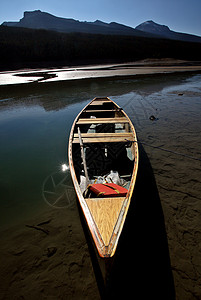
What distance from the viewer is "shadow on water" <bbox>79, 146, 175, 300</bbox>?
2.75 m

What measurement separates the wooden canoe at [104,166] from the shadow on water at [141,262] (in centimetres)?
23

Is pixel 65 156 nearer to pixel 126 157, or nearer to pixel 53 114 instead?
pixel 126 157

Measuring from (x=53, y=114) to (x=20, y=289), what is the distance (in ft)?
38.6

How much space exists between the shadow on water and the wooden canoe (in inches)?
9.2

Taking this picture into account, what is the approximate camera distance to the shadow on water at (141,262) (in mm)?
2746

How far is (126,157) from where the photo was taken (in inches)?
238

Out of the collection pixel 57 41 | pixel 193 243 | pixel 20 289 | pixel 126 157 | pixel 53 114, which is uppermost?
pixel 57 41

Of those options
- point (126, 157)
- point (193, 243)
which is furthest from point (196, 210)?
point (126, 157)

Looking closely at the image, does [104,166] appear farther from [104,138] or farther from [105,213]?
A: [105,213]

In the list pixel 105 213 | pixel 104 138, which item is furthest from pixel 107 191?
pixel 104 138

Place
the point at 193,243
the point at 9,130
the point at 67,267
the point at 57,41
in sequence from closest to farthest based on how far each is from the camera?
the point at 67,267 → the point at 193,243 → the point at 9,130 → the point at 57,41

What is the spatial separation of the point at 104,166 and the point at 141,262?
3.25m

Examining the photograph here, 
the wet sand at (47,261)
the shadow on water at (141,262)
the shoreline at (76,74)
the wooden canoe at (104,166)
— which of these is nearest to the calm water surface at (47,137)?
the wet sand at (47,261)

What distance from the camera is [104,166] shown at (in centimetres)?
583
